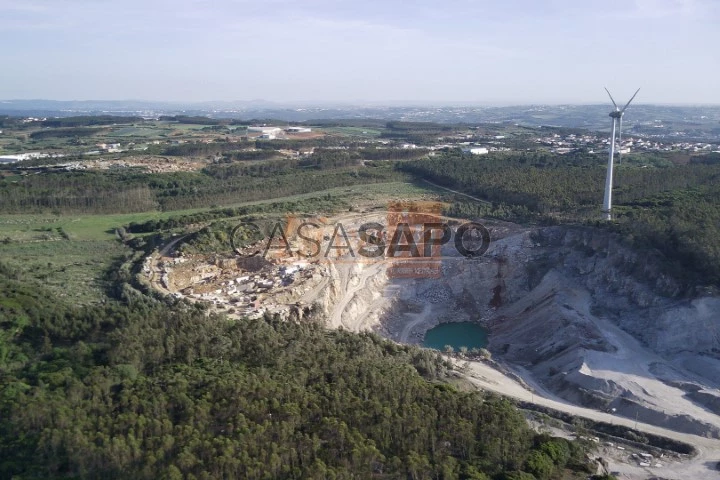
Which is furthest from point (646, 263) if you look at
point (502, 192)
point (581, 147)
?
point (581, 147)

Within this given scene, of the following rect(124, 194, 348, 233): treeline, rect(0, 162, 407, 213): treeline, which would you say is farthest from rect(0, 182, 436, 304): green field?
rect(0, 162, 407, 213): treeline

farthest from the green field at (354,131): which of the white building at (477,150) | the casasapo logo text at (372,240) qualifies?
the casasapo logo text at (372,240)

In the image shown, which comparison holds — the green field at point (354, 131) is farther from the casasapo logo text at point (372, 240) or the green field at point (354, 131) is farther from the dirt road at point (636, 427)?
the dirt road at point (636, 427)

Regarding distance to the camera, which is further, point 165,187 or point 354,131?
point 354,131

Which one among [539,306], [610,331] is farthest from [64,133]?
[610,331]

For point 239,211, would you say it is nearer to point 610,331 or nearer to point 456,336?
point 456,336
